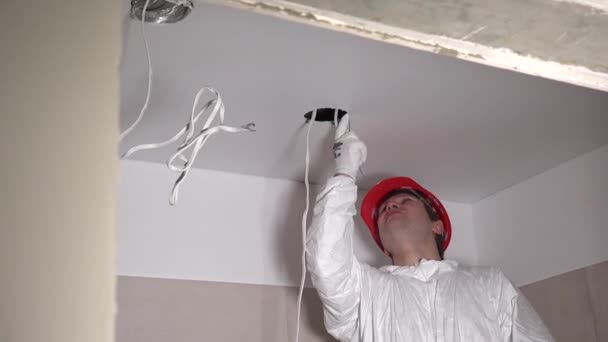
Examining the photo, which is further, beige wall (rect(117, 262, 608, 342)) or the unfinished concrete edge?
beige wall (rect(117, 262, 608, 342))

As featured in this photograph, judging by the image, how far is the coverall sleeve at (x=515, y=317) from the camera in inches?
77.2

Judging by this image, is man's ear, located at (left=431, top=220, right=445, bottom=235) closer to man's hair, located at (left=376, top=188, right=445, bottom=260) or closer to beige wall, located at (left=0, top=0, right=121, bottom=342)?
man's hair, located at (left=376, top=188, right=445, bottom=260)

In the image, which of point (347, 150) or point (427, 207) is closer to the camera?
point (347, 150)

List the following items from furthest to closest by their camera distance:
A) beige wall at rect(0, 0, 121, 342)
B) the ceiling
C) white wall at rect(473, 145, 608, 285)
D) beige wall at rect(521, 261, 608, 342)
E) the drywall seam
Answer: white wall at rect(473, 145, 608, 285), beige wall at rect(521, 261, 608, 342), the ceiling, the drywall seam, beige wall at rect(0, 0, 121, 342)

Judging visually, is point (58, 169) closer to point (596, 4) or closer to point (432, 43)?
point (432, 43)

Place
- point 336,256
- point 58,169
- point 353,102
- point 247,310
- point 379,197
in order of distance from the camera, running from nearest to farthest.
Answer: point 58,169
point 336,256
point 353,102
point 247,310
point 379,197

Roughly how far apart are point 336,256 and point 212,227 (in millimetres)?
543

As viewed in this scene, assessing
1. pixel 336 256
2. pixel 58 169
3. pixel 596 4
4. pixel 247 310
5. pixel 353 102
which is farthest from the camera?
pixel 247 310

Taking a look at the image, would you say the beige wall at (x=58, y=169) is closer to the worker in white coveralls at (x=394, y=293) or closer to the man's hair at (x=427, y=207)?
the worker in white coveralls at (x=394, y=293)

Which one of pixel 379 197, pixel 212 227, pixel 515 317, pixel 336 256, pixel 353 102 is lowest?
pixel 515 317

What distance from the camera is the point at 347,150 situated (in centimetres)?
201

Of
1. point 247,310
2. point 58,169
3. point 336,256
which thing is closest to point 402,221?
point 336,256

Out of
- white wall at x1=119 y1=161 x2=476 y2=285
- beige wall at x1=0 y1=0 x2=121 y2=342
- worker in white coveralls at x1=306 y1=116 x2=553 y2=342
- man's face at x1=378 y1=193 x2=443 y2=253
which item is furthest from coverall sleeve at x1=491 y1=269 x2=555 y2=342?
beige wall at x1=0 y1=0 x2=121 y2=342

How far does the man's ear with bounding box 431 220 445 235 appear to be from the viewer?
2.37 metres
